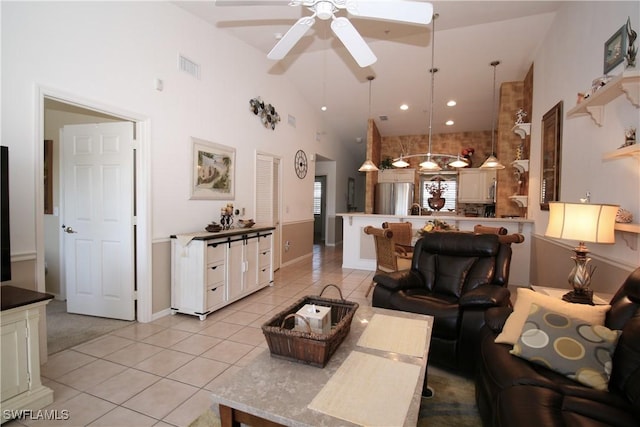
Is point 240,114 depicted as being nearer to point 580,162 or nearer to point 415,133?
point 580,162

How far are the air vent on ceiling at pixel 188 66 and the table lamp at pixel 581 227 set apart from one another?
392cm

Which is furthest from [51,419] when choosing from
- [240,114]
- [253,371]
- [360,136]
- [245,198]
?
[360,136]

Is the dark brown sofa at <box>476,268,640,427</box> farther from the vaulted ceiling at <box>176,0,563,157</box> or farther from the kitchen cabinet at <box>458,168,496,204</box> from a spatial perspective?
the kitchen cabinet at <box>458,168,496,204</box>

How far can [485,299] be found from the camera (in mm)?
2184

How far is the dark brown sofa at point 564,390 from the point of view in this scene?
1218 mm

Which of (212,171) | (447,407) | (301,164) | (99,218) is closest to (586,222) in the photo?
(447,407)

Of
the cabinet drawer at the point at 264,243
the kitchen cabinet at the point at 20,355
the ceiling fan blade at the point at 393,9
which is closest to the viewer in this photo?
the kitchen cabinet at the point at 20,355

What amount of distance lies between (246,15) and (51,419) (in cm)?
430

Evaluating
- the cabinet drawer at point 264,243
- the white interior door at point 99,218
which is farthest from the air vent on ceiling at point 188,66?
the cabinet drawer at point 264,243

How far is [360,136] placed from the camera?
8.82 m

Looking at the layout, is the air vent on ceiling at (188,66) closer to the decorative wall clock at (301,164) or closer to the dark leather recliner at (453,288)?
the decorative wall clock at (301,164)

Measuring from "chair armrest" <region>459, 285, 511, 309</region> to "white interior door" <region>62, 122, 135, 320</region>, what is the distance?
10.4ft

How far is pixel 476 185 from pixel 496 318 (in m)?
6.61

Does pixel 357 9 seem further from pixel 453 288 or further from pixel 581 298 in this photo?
pixel 581 298
